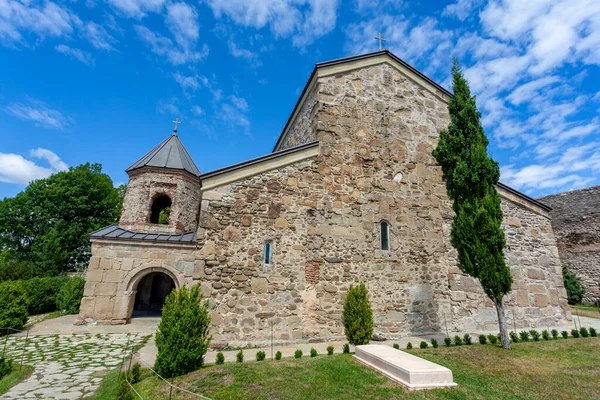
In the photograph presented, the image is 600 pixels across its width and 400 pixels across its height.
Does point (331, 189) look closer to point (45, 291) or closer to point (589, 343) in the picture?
point (589, 343)

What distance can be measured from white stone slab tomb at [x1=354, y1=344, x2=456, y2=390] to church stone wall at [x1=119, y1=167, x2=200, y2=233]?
1106 centimetres

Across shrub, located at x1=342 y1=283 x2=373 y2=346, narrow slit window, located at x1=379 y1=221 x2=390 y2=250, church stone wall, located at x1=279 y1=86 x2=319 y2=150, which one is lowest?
shrub, located at x1=342 y1=283 x2=373 y2=346

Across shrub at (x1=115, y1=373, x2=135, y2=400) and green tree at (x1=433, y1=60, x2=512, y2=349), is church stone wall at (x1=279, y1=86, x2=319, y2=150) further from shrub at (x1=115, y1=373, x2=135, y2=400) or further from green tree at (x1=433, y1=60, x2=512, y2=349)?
shrub at (x1=115, y1=373, x2=135, y2=400)

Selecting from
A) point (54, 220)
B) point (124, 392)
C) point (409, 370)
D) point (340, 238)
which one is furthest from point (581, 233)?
point (54, 220)

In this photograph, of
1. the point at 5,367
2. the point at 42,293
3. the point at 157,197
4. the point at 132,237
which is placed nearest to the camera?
the point at 5,367

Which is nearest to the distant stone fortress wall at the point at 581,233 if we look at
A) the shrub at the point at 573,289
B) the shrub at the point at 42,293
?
the shrub at the point at 573,289

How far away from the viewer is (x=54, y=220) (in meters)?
21.9

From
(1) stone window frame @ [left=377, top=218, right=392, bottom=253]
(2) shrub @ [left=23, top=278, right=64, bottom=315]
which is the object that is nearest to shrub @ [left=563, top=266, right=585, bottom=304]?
(1) stone window frame @ [left=377, top=218, right=392, bottom=253]

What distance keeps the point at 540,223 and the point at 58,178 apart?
31086mm

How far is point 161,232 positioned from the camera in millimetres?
13031

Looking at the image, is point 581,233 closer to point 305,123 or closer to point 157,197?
point 305,123

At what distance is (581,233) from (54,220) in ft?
118

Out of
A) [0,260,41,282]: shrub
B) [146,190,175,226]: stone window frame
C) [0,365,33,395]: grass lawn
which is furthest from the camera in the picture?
[0,260,41,282]: shrub

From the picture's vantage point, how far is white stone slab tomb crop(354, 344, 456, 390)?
4.18 m
